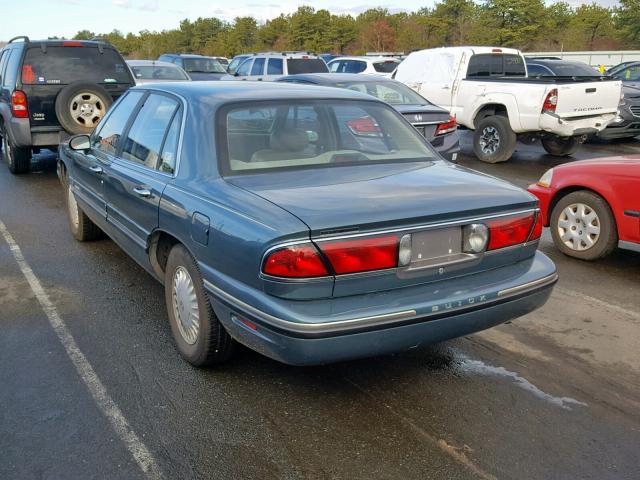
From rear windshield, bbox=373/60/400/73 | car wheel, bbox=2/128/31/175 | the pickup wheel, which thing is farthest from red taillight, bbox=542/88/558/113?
rear windshield, bbox=373/60/400/73

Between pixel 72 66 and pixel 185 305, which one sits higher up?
pixel 72 66

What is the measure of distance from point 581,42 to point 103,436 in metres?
65.3

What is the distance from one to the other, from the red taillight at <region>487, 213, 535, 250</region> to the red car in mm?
2465

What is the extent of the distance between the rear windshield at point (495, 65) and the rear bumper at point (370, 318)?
9942mm

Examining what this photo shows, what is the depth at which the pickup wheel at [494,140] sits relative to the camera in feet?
37.2

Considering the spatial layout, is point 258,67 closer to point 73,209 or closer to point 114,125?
point 73,209

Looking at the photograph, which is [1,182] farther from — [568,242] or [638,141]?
[638,141]

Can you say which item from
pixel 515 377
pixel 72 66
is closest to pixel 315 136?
pixel 515 377

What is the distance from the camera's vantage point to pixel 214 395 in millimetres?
3439

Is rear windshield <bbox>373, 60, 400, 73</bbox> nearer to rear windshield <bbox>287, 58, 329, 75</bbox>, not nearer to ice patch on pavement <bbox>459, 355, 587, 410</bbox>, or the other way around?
rear windshield <bbox>287, 58, 329, 75</bbox>

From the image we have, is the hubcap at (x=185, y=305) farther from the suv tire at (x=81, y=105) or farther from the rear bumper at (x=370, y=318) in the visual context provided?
the suv tire at (x=81, y=105)

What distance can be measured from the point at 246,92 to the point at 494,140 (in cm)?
850

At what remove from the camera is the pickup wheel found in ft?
37.2

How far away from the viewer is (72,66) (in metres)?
9.61
